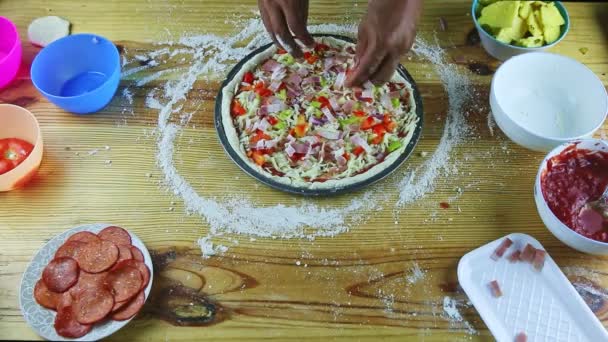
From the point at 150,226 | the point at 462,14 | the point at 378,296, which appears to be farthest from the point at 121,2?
the point at 378,296

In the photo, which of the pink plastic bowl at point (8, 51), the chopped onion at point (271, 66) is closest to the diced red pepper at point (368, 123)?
the chopped onion at point (271, 66)

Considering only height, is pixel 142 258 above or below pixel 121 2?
below

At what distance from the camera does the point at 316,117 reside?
216cm

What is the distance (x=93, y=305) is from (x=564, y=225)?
152cm

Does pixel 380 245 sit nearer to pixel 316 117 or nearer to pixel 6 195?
pixel 316 117

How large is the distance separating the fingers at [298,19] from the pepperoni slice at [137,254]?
3.17 ft

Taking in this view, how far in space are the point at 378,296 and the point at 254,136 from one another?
0.77m

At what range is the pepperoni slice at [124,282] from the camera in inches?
66.3

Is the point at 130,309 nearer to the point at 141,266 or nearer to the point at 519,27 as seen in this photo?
the point at 141,266

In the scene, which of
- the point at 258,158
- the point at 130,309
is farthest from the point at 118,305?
the point at 258,158

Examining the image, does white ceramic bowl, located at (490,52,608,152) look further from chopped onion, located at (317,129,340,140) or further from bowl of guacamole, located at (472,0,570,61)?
chopped onion, located at (317,129,340,140)

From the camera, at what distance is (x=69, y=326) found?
1638 mm

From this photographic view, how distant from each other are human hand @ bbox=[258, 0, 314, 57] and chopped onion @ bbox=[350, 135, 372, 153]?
415mm

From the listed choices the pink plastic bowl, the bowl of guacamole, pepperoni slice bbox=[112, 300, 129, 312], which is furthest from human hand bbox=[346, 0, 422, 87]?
the pink plastic bowl
